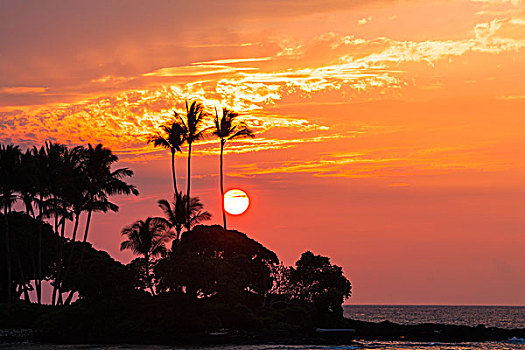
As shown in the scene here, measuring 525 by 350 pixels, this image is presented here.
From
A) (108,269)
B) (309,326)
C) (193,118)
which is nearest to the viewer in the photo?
(108,269)

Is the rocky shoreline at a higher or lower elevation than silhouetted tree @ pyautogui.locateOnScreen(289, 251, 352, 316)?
lower

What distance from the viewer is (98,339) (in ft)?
220

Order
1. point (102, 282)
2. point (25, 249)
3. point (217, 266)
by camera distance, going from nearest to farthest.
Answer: point (102, 282)
point (217, 266)
point (25, 249)

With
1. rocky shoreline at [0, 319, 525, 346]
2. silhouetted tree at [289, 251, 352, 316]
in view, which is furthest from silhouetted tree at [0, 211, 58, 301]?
silhouetted tree at [289, 251, 352, 316]

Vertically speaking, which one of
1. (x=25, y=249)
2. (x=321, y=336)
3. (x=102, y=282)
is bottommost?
(x=321, y=336)

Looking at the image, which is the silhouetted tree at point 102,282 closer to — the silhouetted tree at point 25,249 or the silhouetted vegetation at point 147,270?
the silhouetted vegetation at point 147,270

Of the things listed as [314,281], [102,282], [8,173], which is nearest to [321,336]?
[314,281]

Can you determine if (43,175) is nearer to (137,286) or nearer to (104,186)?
(104,186)

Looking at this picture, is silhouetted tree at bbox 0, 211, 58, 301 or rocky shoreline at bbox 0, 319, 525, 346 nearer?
rocky shoreline at bbox 0, 319, 525, 346

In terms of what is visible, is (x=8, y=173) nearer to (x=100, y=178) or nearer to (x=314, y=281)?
(x=100, y=178)

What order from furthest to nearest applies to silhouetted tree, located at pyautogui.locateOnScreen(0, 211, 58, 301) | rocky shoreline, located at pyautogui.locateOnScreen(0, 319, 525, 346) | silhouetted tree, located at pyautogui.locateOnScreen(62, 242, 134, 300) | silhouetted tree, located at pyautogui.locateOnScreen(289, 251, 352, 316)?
silhouetted tree, located at pyautogui.locateOnScreen(0, 211, 58, 301) < silhouetted tree, located at pyautogui.locateOnScreen(289, 251, 352, 316) < silhouetted tree, located at pyautogui.locateOnScreen(62, 242, 134, 300) < rocky shoreline, located at pyautogui.locateOnScreen(0, 319, 525, 346)

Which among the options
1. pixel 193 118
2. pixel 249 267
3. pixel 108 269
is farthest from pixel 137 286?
pixel 193 118

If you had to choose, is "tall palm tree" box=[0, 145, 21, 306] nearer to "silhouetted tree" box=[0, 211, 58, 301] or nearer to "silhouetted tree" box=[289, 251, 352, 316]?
"silhouetted tree" box=[0, 211, 58, 301]

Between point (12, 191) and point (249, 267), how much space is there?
86.4 feet
